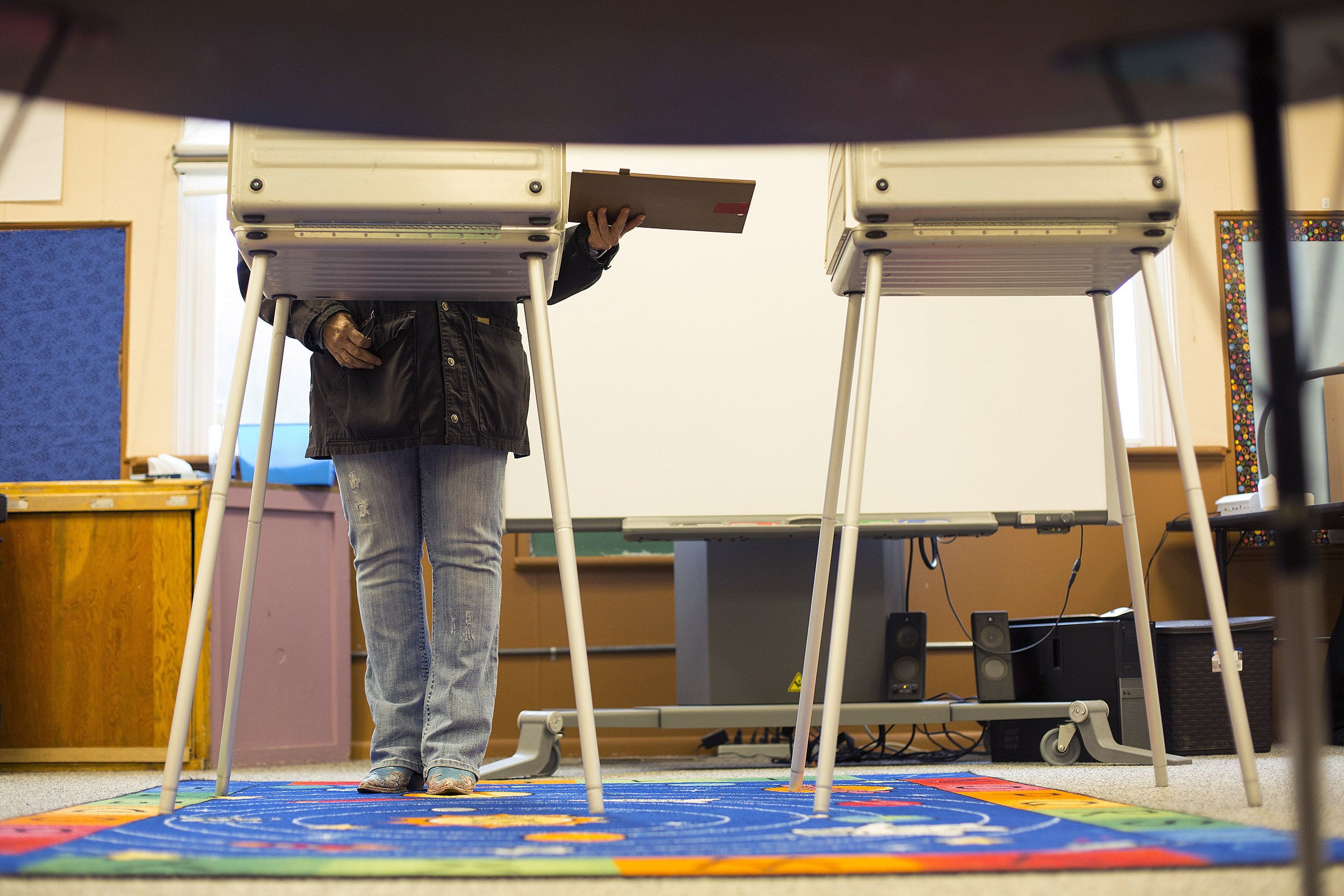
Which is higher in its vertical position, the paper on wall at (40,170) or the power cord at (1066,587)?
the paper on wall at (40,170)

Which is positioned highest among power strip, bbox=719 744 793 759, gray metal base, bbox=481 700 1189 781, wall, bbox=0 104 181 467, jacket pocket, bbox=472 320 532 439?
wall, bbox=0 104 181 467

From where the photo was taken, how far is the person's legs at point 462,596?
138 cm

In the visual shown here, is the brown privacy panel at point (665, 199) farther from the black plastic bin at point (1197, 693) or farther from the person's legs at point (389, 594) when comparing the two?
the black plastic bin at point (1197, 693)

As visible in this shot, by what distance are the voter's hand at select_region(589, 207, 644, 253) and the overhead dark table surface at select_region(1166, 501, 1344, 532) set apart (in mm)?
1670

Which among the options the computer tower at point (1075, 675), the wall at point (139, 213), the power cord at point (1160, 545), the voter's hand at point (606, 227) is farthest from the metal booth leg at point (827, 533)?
the wall at point (139, 213)

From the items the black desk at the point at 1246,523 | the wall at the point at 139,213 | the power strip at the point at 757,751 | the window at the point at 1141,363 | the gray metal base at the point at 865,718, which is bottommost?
the power strip at the point at 757,751

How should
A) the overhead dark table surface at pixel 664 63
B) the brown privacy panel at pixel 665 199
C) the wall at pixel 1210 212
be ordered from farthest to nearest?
the wall at pixel 1210 212 < the brown privacy panel at pixel 665 199 < the overhead dark table surface at pixel 664 63

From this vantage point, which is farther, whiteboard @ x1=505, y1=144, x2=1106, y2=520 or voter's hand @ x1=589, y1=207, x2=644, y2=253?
whiteboard @ x1=505, y1=144, x2=1106, y2=520

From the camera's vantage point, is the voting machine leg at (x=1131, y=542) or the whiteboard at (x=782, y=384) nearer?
the voting machine leg at (x=1131, y=542)

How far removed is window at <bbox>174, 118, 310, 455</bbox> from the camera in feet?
10.7

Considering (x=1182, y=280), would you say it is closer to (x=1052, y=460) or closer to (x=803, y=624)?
(x=1052, y=460)

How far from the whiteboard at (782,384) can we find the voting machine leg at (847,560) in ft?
3.83

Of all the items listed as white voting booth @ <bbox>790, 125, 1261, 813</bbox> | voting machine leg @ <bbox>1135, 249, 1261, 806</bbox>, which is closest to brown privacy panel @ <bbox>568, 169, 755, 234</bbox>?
white voting booth @ <bbox>790, 125, 1261, 813</bbox>

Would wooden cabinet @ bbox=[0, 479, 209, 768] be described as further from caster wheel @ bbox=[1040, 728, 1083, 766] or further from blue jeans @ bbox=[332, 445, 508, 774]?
caster wheel @ bbox=[1040, 728, 1083, 766]
